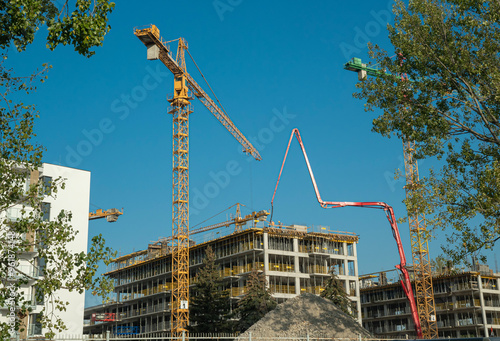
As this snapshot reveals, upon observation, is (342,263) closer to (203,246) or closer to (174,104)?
(203,246)

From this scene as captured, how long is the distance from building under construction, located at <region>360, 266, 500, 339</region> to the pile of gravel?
4440 centimetres

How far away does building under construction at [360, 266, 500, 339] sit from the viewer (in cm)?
8044

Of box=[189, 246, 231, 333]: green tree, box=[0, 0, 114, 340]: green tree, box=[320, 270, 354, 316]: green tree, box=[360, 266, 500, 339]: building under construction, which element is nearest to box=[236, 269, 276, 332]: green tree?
box=[189, 246, 231, 333]: green tree

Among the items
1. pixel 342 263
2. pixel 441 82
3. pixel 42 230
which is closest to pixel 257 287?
pixel 342 263

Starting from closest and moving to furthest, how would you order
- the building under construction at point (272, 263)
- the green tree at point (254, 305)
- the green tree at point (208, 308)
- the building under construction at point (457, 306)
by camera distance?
the green tree at point (254, 305)
the green tree at point (208, 308)
the building under construction at point (272, 263)
the building under construction at point (457, 306)

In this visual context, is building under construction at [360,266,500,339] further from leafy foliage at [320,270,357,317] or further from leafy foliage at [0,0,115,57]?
leafy foliage at [0,0,115,57]

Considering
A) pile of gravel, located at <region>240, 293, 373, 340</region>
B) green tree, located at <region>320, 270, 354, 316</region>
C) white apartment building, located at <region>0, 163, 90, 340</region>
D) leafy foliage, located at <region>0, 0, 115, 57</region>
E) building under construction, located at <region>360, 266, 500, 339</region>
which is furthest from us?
building under construction, located at <region>360, 266, 500, 339</region>

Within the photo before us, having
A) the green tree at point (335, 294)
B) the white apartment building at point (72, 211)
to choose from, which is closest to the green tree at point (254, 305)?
the green tree at point (335, 294)

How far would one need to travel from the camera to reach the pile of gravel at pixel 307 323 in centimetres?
3142

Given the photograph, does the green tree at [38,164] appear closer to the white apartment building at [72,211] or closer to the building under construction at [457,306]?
the white apartment building at [72,211]

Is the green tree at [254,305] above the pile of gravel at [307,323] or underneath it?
above

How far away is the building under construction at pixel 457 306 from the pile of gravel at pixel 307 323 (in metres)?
44.4

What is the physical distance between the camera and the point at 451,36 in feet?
70.1

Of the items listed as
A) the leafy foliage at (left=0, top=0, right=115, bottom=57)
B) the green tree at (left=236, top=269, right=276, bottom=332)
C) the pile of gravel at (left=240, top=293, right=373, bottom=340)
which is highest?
the leafy foliage at (left=0, top=0, right=115, bottom=57)
